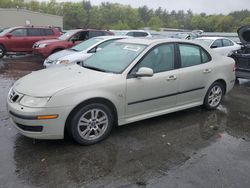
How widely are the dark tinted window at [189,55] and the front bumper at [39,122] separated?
2.52m

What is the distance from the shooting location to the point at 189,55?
5.39 meters

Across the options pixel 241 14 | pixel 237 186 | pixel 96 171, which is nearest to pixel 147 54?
pixel 96 171

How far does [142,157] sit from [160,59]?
6.23ft

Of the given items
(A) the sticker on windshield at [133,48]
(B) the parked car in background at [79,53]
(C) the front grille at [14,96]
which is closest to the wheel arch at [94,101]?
(C) the front grille at [14,96]

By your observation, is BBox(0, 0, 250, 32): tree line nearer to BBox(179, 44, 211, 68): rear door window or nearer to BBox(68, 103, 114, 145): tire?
BBox(179, 44, 211, 68): rear door window

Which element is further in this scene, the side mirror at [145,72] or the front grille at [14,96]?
the side mirror at [145,72]

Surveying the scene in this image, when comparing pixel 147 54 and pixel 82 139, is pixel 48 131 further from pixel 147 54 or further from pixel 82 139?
pixel 147 54

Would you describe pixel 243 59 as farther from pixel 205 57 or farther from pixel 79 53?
pixel 79 53

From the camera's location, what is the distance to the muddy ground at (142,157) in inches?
130

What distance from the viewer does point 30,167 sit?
3.55 metres

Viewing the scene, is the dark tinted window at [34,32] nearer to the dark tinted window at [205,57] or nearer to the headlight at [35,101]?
the dark tinted window at [205,57]

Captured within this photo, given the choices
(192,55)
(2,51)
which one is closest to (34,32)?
(2,51)

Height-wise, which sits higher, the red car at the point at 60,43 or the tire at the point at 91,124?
the red car at the point at 60,43

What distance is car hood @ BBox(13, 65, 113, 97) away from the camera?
3.89 metres
